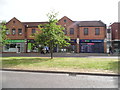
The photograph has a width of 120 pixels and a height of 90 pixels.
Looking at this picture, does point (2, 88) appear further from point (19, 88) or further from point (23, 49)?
point (23, 49)

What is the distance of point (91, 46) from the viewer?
101 feet

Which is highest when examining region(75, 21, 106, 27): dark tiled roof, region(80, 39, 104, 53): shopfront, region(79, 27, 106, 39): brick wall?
region(75, 21, 106, 27): dark tiled roof

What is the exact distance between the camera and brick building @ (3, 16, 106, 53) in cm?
3064

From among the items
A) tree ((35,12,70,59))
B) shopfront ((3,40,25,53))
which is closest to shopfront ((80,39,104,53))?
shopfront ((3,40,25,53))

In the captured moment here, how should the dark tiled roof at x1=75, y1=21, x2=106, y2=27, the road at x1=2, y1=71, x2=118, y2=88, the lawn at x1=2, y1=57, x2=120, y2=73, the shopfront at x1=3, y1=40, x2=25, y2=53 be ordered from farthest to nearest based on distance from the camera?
1. the shopfront at x1=3, y1=40, x2=25, y2=53
2. the dark tiled roof at x1=75, y1=21, x2=106, y2=27
3. the lawn at x1=2, y1=57, x2=120, y2=73
4. the road at x1=2, y1=71, x2=118, y2=88

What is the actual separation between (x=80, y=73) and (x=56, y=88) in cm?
349

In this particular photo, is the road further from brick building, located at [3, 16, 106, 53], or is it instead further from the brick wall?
the brick wall

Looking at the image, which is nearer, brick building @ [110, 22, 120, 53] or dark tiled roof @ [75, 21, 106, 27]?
dark tiled roof @ [75, 21, 106, 27]

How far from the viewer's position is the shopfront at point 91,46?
100.0ft

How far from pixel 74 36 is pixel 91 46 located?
4.36 m

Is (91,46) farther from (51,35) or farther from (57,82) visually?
(57,82)

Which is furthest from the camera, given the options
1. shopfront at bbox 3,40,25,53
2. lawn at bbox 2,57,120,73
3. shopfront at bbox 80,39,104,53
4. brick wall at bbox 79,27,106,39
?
shopfront at bbox 3,40,25,53

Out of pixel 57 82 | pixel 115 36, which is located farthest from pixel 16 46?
pixel 57 82

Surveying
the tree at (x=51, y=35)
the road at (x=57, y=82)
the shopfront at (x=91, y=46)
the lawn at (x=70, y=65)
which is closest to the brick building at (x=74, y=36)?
the shopfront at (x=91, y=46)
